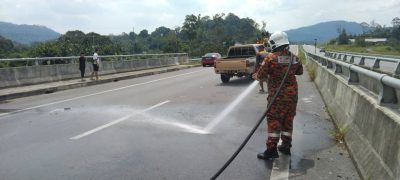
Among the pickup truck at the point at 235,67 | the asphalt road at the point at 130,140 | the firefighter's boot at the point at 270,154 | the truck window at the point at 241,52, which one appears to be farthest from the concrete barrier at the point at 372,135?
the truck window at the point at 241,52

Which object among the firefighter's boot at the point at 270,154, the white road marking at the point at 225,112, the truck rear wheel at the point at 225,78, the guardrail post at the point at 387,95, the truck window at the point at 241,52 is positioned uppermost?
the truck window at the point at 241,52

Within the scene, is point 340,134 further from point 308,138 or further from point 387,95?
point 387,95

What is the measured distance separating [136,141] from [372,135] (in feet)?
13.2

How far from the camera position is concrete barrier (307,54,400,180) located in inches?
170

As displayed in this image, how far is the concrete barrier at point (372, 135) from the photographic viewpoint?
4.32 meters

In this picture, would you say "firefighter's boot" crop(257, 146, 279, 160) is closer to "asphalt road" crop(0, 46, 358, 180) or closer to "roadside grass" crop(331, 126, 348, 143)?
"asphalt road" crop(0, 46, 358, 180)

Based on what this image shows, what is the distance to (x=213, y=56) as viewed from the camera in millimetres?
45125

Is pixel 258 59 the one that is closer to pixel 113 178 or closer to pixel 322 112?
pixel 322 112

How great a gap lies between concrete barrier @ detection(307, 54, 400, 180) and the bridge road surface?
462 millimetres

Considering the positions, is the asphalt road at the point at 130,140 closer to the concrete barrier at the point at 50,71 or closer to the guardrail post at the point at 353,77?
the guardrail post at the point at 353,77

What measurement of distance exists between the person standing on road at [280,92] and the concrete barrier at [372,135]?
93 centimetres

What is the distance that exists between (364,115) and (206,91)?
11182 millimetres

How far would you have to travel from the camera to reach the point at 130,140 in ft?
26.0

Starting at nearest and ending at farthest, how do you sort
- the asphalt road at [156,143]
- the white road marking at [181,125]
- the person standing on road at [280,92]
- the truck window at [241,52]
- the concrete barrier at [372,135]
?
the concrete barrier at [372,135] → the asphalt road at [156,143] → the person standing on road at [280,92] → the white road marking at [181,125] → the truck window at [241,52]
